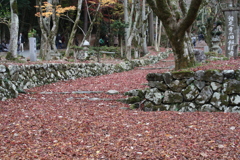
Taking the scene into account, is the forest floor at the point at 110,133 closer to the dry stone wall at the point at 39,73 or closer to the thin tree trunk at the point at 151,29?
the dry stone wall at the point at 39,73

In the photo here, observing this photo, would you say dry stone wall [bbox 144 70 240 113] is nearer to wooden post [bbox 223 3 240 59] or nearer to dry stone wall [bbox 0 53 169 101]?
dry stone wall [bbox 0 53 169 101]

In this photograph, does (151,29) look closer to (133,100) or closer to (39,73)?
(39,73)

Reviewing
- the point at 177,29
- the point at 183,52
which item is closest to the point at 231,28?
the point at 183,52

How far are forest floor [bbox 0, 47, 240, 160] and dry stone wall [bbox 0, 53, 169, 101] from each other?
895mm

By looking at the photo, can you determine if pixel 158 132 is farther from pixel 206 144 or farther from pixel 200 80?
pixel 200 80

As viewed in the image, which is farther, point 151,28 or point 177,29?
point 151,28

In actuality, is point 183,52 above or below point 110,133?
above

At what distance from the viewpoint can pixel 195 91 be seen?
6176 mm

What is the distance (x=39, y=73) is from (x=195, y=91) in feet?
21.2

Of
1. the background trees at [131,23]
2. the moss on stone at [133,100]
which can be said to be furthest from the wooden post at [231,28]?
the moss on stone at [133,100]

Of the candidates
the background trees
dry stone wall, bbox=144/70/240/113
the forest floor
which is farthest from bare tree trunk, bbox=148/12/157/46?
the forest floor

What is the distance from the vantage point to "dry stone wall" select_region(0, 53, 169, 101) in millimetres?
7625

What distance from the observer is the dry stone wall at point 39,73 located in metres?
7.62

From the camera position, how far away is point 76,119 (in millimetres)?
5355
